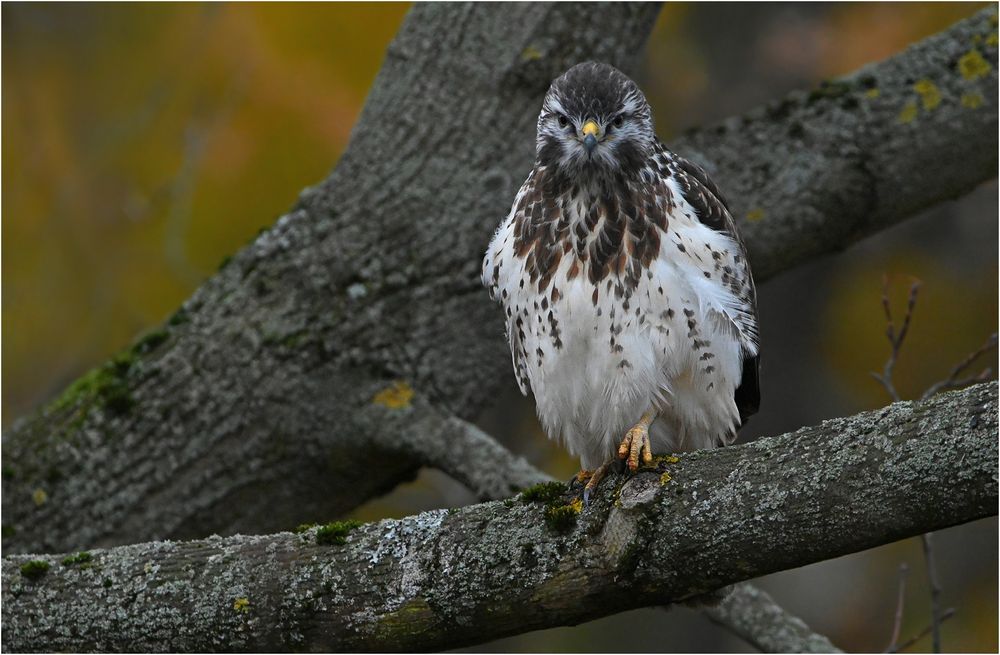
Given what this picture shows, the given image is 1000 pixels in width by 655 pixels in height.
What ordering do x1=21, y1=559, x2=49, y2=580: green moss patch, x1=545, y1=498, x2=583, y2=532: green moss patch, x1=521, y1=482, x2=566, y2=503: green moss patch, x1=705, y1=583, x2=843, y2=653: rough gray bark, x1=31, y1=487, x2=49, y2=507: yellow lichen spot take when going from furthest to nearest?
x1=31, y1=487, x2=49, y2=507: yellow lichen spot < x1=705, y1=583, x2=843, y2=653: rough gray bark < x1=21, y1=559, x2=49, y2=580: green moss patch < x1=521, y1=482, x2=566, y2=503: green moss patch < x1=545, y1=498, x2=583, y2=532: green moss patch

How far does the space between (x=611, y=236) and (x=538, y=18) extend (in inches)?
62.2

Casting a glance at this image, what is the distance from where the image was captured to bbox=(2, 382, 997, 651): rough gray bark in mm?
2541

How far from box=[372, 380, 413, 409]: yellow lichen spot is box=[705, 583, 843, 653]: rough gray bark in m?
1.44

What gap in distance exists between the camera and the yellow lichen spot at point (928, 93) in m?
5.02

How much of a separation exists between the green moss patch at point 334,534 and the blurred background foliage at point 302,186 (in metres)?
4.51

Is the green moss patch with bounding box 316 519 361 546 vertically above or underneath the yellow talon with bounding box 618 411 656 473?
underneath

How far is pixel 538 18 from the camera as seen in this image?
490 centimetres

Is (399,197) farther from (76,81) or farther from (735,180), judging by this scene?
(76,81)

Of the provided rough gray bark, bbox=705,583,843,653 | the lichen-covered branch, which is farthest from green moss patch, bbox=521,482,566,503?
the lichen-covered branch

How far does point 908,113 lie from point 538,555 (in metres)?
2.94

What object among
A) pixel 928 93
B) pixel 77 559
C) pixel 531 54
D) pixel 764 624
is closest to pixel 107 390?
pixel 77 559

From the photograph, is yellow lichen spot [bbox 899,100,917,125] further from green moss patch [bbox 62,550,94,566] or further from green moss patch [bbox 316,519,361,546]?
green moss patch [bbox 62,550,94,566]

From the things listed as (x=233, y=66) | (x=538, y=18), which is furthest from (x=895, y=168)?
(x=233, y=66)

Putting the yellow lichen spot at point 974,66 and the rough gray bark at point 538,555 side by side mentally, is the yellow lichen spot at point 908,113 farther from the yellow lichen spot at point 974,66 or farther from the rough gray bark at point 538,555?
the rough gray bark at point 538,555
